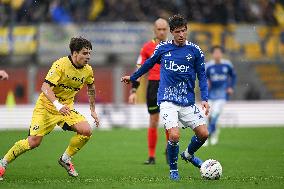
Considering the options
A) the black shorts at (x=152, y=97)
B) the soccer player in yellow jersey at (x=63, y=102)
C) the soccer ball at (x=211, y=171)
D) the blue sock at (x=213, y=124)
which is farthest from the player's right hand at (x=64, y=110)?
the blue sock at (x=213, y=124)

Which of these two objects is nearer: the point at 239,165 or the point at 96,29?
the point at 239,165

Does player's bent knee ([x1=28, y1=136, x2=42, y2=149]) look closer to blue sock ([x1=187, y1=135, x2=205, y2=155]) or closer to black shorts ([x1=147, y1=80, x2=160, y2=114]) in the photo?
blue sock ([x1=187, y1=135, x2=205, y2=155])

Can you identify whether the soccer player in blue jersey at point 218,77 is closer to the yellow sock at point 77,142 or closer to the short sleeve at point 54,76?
the yellow sock at point 77,142

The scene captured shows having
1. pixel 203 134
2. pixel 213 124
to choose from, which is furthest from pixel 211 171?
pixel 213 124

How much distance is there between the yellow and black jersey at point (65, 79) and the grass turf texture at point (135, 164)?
4.15 ft

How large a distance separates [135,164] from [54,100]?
148 inches

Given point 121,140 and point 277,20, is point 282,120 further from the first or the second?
point 121,140

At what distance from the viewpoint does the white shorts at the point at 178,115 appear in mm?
11328

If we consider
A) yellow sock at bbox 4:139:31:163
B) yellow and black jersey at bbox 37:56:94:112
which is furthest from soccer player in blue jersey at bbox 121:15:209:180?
yellow sock at bbox 4:139:31:163

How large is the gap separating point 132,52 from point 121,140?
29.4 feet

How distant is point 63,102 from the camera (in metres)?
11.8

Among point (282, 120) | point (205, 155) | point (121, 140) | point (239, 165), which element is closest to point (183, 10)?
point (282, 120)

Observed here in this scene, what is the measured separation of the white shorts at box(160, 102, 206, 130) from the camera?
1133cm

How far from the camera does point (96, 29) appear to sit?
96.4 ft
